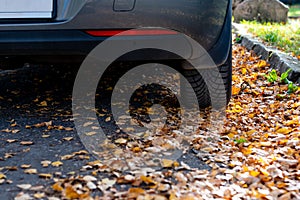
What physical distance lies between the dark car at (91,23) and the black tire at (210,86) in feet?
0.71

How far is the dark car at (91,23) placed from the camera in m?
2.53

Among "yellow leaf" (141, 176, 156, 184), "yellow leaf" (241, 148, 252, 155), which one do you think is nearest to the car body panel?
"yellow leaf" (241, 148, 252, 155)

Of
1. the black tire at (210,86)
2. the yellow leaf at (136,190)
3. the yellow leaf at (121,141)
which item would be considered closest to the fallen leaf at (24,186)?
the yellow leaf at (136,190)

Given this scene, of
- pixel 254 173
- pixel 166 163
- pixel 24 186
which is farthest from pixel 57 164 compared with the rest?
pixel 254 173

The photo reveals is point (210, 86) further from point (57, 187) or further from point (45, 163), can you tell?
point (57, 187)

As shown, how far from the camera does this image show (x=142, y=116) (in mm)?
3020

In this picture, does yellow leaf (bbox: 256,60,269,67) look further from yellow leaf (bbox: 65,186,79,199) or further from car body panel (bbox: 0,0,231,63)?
yellow leaf (bbox: 65,186,79,199)

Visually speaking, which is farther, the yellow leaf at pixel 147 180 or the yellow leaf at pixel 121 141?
the yellow leaf at pixel 121 141

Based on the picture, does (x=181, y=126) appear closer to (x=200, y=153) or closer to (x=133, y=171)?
(x=200, y=153)

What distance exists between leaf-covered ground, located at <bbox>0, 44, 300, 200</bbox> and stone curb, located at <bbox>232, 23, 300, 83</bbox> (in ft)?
2.79

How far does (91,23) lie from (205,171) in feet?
3.50

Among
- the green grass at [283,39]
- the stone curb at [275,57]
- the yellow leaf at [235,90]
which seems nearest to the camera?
the yellow leaf at [235,90]

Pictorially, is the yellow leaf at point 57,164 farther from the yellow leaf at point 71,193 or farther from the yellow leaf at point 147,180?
the yellow leaf at point 147,180

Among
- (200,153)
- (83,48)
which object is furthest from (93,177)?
(83,48)
